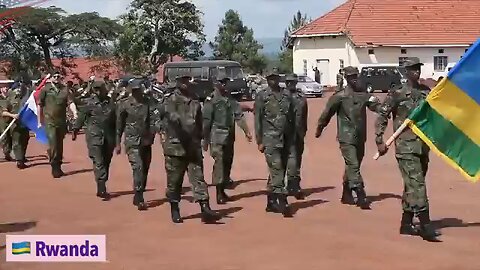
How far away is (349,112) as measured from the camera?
1056 centimetres

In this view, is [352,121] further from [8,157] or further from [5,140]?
[8,157]

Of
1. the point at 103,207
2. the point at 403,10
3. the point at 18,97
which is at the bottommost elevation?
the point at 103,207

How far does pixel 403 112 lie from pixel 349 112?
1734 mm

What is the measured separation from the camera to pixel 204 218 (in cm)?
982

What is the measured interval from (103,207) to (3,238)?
7.49 ft

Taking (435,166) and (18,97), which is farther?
(18,97)

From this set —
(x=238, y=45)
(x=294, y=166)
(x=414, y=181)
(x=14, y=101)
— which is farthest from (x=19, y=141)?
(x=238, y=45)

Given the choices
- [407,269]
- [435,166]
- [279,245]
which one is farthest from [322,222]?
[435,166]

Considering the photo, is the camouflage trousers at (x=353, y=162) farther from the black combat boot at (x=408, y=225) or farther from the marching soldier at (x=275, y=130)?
the black combat boot at (x=408, y=225)

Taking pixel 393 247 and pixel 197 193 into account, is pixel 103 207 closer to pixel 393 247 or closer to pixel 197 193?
pixel 197 193

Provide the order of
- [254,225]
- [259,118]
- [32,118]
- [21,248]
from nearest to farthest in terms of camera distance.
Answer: [21,248] → [254,225] → [259,118] → [32,118]

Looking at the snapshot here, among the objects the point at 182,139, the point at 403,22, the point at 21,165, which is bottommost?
the point at 21,165

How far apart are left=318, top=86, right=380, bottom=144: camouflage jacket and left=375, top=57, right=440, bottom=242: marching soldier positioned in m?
1.52

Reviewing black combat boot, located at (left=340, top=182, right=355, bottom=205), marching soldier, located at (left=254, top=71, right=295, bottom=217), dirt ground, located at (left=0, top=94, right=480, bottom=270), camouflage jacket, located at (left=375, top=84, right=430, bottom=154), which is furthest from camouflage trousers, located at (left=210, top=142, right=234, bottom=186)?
camouflage jacket, located at (left=375, top=84, right=430, bottom=154)
